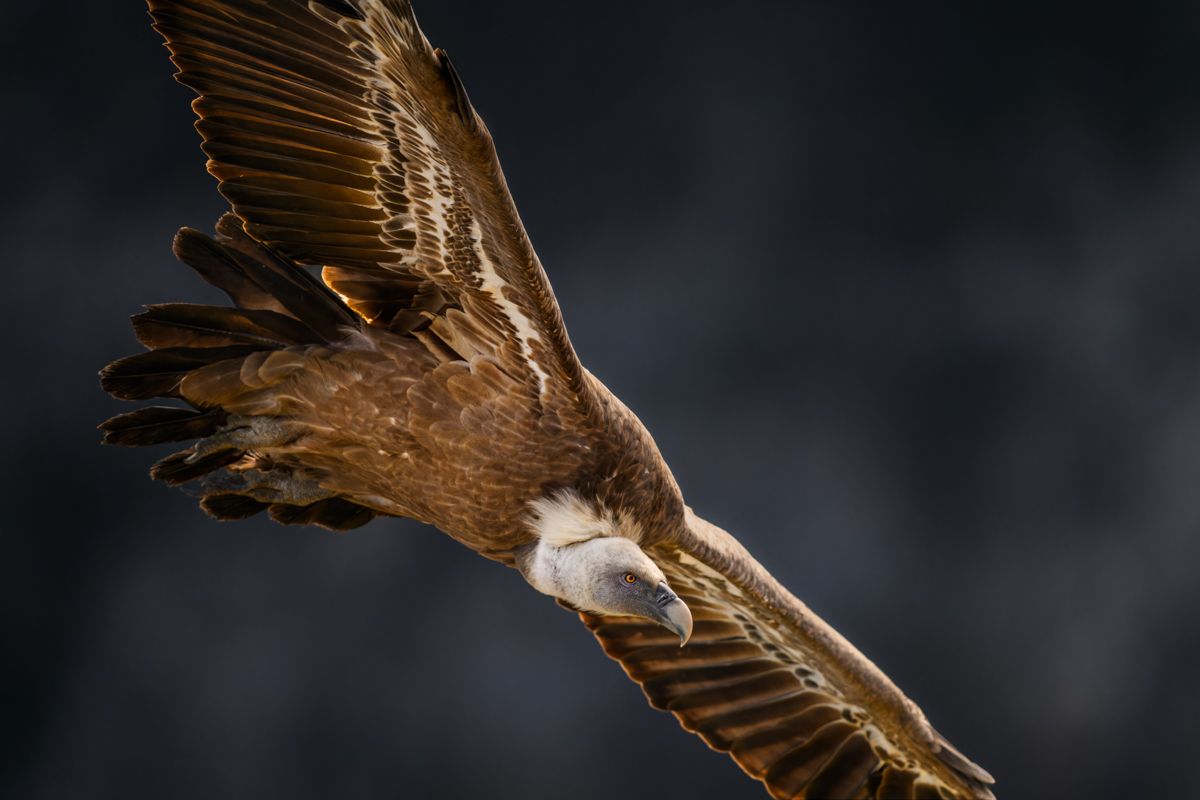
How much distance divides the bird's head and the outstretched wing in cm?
37

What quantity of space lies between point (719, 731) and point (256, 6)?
3383mm

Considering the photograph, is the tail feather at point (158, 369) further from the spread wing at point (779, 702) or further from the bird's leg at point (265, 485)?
the spread wing at point (779, 702)

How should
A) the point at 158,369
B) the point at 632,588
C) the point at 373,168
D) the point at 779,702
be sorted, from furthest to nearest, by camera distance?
the point at 779,702 < the point at 632,588 < the point at 158,369 < the point at 373,168

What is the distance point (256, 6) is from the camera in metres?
4.24

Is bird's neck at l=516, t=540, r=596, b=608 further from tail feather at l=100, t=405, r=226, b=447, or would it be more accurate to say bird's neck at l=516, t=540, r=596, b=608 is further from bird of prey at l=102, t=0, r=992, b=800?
tail feather at l=100, t=405, r=226, b=447

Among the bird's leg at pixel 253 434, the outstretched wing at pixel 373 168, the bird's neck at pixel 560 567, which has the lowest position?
the bird's leg at pixel 253 434

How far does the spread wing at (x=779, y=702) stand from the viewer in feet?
19.2

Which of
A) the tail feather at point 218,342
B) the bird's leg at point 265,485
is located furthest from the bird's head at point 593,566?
the tail feather at point 218,342

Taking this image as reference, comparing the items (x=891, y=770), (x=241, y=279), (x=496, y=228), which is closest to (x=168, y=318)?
(x=241, y=279)

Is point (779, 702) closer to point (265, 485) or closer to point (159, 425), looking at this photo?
point (265, 485)

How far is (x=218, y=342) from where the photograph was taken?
4648mm

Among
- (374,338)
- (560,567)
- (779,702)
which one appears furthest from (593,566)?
(779,702)

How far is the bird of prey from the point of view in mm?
4266

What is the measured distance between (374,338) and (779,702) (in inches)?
96.7
